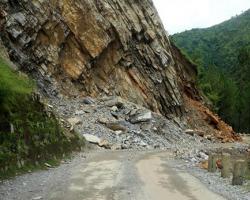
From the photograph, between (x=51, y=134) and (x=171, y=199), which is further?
(x=51, y=134)

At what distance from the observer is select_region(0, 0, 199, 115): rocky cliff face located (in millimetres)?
46531

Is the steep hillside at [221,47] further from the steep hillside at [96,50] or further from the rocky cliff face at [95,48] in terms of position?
the rocky cliff face at [95,48]

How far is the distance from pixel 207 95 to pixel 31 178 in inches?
2777

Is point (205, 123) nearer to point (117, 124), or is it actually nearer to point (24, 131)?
point (117, 124)

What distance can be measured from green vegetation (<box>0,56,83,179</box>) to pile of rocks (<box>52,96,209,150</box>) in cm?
1148

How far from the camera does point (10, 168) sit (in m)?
19.8

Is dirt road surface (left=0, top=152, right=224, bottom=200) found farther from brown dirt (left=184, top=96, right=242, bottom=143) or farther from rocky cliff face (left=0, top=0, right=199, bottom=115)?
brown dirt (left=184, top=96, right=242, bottom=143)

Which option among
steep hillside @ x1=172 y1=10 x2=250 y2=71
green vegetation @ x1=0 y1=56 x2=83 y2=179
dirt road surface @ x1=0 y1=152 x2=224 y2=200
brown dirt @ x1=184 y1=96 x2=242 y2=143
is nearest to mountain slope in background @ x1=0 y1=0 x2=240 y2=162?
brown dirt @ x1=184 y1=96 x2=242 y2=143

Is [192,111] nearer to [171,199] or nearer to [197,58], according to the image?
[197,58]

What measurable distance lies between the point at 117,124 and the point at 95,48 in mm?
11952

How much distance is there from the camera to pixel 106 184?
18.5m

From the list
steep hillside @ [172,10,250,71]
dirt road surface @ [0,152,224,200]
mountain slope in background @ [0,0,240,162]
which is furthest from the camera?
steep hillside @ [172,10,250,71]

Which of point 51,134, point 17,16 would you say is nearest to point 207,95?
point 17,16

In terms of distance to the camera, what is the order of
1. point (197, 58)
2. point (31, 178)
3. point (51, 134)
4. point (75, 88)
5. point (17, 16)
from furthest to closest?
point (197, 58) → point (75, 88) → point (17, 16) → point (51, 134) → point (31, 178)
